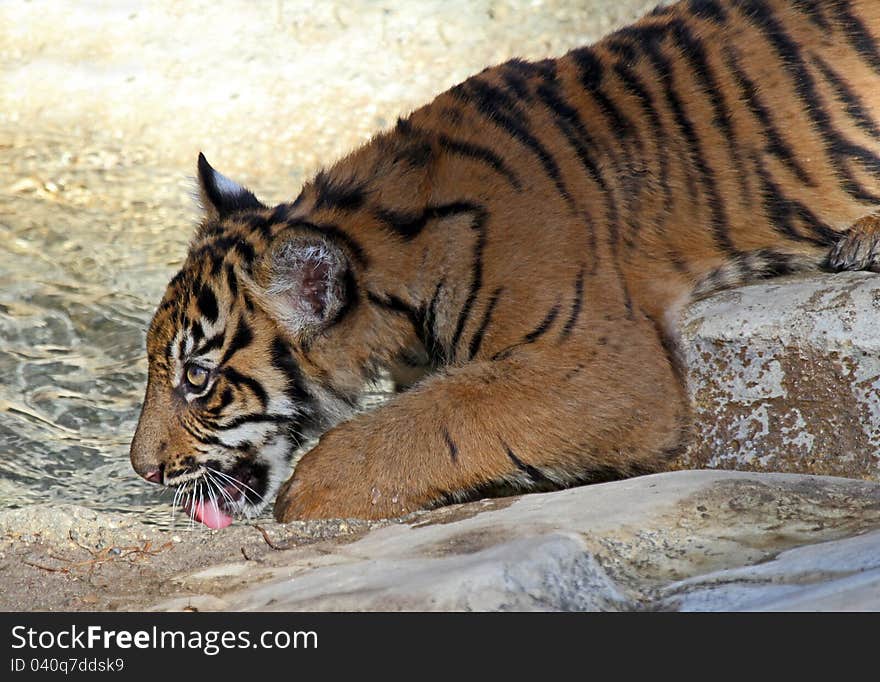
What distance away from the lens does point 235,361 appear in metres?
3.22

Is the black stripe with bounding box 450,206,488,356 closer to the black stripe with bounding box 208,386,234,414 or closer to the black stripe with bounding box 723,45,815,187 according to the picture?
the black stripe with bounding box 208,386,234,414

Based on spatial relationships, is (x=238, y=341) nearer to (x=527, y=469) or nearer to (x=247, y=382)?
(x=247, y=382)

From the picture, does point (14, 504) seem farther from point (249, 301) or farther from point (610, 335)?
point (610, 335)

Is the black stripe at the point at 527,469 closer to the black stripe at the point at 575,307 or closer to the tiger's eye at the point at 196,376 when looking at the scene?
the black stripe at the point at 575,307

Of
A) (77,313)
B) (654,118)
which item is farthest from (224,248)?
(77,313)

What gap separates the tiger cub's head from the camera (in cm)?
319

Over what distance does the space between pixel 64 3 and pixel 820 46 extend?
Result: 5.45 metres

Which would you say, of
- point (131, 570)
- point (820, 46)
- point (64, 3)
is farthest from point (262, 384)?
point (64, 3)

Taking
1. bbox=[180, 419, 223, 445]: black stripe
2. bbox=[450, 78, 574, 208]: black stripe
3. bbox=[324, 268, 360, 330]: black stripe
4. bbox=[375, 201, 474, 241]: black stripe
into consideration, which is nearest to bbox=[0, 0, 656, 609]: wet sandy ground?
bbox=[180, 419, 223, 445]: black stripe

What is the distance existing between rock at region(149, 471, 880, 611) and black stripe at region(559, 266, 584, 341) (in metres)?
0.45

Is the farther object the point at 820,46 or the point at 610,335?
the point at 820,46

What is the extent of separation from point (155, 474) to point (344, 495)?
0.53 metres

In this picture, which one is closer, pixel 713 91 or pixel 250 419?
pixel 250 419

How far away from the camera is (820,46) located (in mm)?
3555
